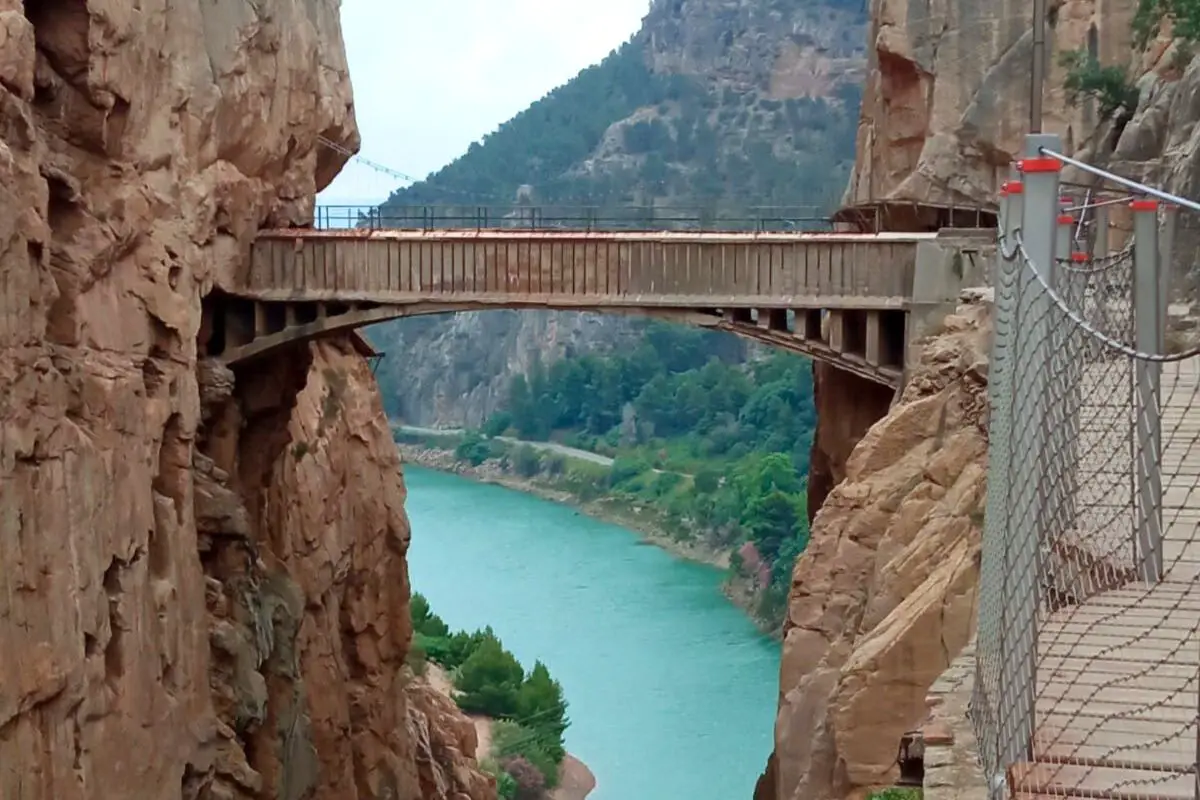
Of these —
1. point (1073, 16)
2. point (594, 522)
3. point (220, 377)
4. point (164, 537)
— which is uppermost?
point (1073, 16)

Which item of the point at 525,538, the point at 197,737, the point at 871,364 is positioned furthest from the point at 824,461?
the point at 525,538

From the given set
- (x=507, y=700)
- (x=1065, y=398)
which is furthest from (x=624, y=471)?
(x=1065, y=398)

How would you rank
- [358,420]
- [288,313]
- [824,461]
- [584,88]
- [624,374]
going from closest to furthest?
[288,313] < [824,461] < [358,420] < [624,374] < [584,88]

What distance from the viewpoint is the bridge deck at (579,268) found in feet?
60.7

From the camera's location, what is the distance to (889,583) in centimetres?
1219

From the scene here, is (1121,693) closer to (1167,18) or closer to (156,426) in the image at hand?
(156,426)

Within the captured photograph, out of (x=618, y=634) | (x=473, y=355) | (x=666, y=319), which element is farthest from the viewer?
(x=473, y=355)

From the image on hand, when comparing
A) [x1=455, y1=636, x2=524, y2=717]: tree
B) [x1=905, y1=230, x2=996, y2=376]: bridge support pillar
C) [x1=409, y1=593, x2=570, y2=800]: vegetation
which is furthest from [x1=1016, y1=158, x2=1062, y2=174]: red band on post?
[x1=455, y1=636, x2=524, y2=717]: tree

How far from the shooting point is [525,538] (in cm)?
6788

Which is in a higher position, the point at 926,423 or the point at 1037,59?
the point at 1037,59

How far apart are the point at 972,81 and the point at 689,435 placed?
6005cm

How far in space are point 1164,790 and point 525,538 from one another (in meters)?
63.4

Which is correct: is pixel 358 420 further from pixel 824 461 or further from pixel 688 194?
pixel 688 194

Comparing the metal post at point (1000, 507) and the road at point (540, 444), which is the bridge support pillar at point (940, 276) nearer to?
the metal post at point (1000, 507)
